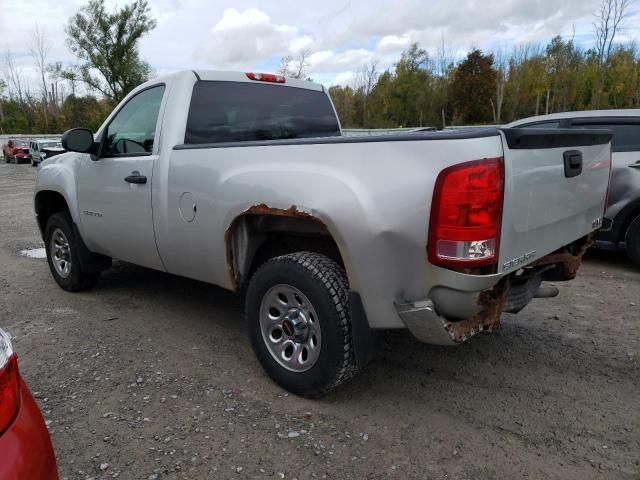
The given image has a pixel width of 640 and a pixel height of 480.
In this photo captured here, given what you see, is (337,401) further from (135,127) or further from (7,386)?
(135,127)

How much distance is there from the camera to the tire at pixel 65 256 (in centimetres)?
497

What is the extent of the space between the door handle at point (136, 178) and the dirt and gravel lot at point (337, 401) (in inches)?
46.6

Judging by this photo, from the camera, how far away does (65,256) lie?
203 inches

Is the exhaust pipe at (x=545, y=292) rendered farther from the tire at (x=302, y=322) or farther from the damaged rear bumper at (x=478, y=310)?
the tire at (x=302, y=322)

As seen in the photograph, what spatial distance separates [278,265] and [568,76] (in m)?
39.5

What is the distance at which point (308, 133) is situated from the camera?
4.50m

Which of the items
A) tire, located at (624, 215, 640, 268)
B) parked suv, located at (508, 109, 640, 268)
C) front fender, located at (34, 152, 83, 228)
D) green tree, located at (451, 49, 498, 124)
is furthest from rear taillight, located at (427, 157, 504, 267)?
green tree, located at (451, 49, 498, 124)

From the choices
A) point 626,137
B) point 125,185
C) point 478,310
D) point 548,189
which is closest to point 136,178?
point 125,185

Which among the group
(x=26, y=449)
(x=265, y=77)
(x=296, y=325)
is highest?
(x=265, y=77)

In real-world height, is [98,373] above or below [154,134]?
below

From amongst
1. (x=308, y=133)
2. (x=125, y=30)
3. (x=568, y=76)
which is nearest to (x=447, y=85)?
(x=568, y=76)

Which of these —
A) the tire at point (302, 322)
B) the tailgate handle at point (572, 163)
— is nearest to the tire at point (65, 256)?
the tire at point (302, 322)

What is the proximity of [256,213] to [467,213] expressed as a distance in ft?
4.07

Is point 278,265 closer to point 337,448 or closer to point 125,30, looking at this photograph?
point 337,448
